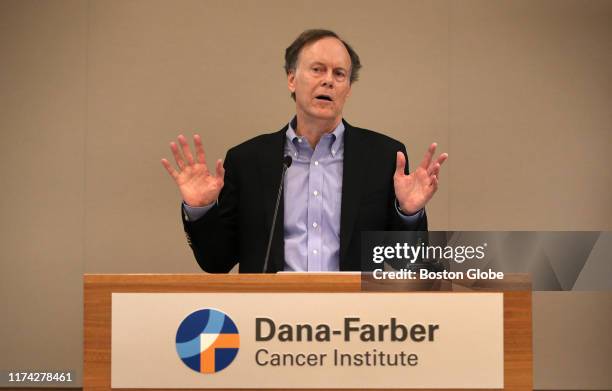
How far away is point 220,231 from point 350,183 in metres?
0.47

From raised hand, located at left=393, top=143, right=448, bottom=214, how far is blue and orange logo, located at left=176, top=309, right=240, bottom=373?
86 centimetres

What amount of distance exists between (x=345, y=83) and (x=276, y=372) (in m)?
1.45

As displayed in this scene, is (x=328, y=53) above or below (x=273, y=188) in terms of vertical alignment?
above

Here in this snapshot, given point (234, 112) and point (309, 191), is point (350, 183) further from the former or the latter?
point (234, 112)

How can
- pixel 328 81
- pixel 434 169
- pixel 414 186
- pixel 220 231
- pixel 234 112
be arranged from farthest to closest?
pixel 234 112
pixel 328 81
pixel 220 231
pixel 414 186
pixel 434 169

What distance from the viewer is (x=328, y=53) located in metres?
2.81

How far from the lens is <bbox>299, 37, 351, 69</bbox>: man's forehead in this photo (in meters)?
2.80

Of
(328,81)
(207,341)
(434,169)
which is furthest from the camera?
(328,81)

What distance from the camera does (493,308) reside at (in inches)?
63.7

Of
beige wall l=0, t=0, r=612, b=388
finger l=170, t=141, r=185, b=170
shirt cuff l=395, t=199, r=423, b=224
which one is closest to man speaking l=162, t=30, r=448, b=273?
shirt cuff l=395, t=199, r=423, b=224

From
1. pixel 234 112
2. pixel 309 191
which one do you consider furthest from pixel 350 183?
pixel 234 112

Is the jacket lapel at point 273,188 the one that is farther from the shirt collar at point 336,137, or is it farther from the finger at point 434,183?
the finger at point 434,183

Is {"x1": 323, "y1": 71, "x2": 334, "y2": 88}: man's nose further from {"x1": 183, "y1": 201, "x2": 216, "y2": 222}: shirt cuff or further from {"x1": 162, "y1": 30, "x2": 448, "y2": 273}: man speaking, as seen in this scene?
{"x1": 183, "y1": 201, "x2": 216, "y2": 222}: shirt cuff

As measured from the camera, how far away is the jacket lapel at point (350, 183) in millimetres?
2568
